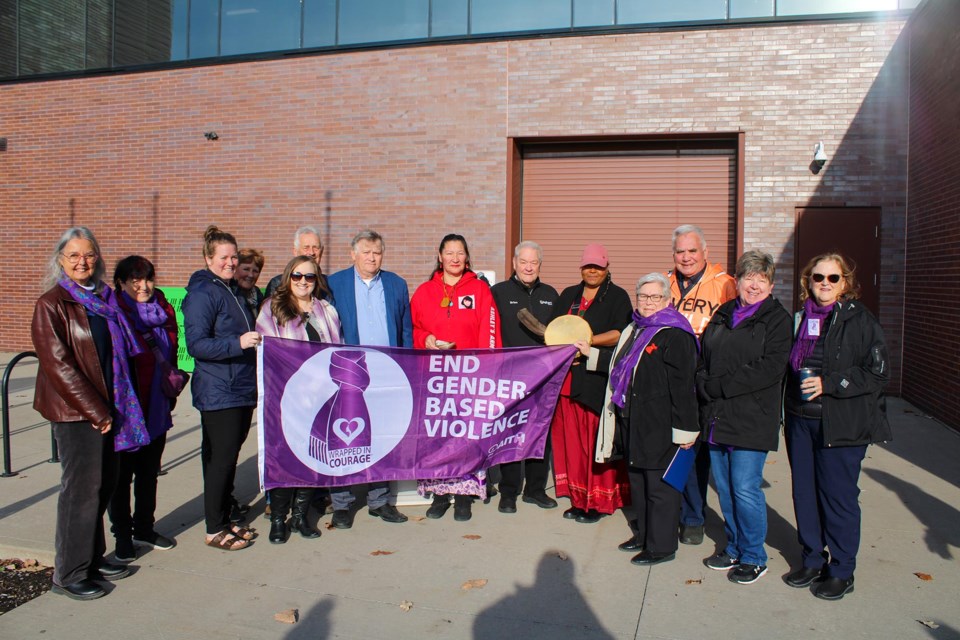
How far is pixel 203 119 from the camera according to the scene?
42.6 feet

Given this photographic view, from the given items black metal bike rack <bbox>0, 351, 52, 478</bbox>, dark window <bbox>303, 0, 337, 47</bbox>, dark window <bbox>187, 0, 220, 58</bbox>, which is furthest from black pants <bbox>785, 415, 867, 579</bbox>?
dark window <bbox>187, 0, 220, 58</bbox>

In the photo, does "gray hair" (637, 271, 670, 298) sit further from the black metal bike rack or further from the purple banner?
the black metal bike rack

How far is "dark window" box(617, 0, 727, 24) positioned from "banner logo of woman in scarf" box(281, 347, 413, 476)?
28.6ft

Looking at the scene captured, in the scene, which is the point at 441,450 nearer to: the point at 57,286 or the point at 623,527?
the point at 623,527

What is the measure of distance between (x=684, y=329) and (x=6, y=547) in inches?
179

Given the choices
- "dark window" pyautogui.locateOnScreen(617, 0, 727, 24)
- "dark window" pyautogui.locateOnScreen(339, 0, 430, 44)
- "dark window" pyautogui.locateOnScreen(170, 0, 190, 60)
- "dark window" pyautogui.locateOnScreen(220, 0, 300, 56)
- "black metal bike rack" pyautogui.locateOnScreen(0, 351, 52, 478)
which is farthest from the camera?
"dark window" pyautogui.locateOnScreen(170, 0, 190, 60)

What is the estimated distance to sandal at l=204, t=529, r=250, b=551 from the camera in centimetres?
458

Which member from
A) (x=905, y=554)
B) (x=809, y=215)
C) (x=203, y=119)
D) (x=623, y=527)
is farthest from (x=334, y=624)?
(x=203, y=119)

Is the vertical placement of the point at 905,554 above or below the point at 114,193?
below

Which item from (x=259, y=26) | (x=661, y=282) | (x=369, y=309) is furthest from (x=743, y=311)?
(x=259, y=26)

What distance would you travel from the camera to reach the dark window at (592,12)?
1144cm

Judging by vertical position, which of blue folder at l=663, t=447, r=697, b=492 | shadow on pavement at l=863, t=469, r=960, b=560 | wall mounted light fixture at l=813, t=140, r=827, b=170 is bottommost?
shadow on pavement at l=863, t=469, r=960, b=560

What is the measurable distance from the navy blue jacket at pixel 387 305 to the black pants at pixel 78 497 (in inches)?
67.8

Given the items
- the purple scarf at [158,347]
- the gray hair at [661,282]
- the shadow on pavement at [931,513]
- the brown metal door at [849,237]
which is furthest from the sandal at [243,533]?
the brown metal door at [849,237]
